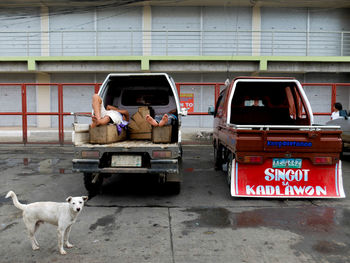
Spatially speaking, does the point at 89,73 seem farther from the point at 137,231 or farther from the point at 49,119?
the point at 137,231

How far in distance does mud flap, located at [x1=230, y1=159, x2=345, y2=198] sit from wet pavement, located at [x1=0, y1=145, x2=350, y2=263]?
0.16 metres

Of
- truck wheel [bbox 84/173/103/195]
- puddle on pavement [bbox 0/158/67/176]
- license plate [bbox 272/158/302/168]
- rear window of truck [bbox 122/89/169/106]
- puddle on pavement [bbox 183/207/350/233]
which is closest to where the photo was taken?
puddle on pavement [bbox 183/207/350/233]

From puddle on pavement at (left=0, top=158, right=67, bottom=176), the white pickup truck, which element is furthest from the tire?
puddle on pavement at (left=0, top=158, right=67, bottom=176)

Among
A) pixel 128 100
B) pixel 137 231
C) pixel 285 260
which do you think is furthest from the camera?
pixel 128 100

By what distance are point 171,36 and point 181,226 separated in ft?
48.9

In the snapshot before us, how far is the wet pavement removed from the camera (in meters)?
3.22

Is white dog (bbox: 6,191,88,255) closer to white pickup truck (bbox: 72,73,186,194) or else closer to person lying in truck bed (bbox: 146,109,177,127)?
white pickup truck (bbox: 72,73,186,194)

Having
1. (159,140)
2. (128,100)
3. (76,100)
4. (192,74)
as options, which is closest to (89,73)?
(76,100)

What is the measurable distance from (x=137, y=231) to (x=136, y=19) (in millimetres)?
15747

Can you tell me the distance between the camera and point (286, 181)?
17.0 feet

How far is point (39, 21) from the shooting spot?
700 inches

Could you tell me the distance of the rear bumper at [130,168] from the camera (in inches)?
191

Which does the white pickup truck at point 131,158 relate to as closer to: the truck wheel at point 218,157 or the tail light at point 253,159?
the tail light at point 253,159

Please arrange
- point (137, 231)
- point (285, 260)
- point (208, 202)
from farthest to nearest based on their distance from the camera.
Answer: point (208, 202) → point (137, 231) → point (285, 260)
